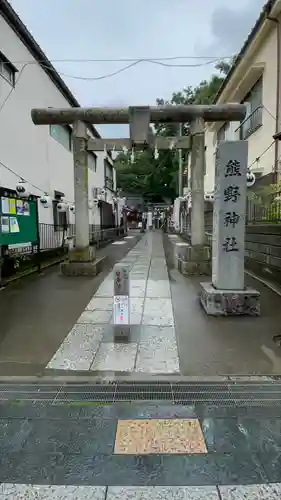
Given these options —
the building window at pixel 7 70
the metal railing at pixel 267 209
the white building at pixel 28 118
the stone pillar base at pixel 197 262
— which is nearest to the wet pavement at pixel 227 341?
the metal railing at pixel 267 209

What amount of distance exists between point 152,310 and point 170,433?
4.04 metres

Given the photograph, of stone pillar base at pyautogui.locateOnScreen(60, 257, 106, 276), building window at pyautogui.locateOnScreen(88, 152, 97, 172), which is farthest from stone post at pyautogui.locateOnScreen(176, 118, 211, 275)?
building window at pyautogui.locateOnScreen(88, 152, 97, 172)

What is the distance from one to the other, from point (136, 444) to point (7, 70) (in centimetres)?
1265

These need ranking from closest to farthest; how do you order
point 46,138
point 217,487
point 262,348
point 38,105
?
point 217,487 → point 262,348 → point 38,105 → point 46,138

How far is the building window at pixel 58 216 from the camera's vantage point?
1735 centimetres

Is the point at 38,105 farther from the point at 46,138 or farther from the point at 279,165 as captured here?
the point at 279,165

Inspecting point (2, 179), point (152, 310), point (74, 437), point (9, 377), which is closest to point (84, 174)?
point (2, 179)

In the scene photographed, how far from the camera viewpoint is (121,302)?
218 inches

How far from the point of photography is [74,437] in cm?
324

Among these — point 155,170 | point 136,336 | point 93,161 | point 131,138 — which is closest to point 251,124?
point 131,138

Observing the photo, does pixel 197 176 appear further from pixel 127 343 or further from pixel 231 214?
pixel 127 343

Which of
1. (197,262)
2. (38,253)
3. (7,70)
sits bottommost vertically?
(197,262)

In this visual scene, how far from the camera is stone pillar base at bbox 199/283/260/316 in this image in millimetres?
6684

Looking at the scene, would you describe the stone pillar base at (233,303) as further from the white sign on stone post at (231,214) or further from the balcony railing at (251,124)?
the balcony railing at (251,124)
